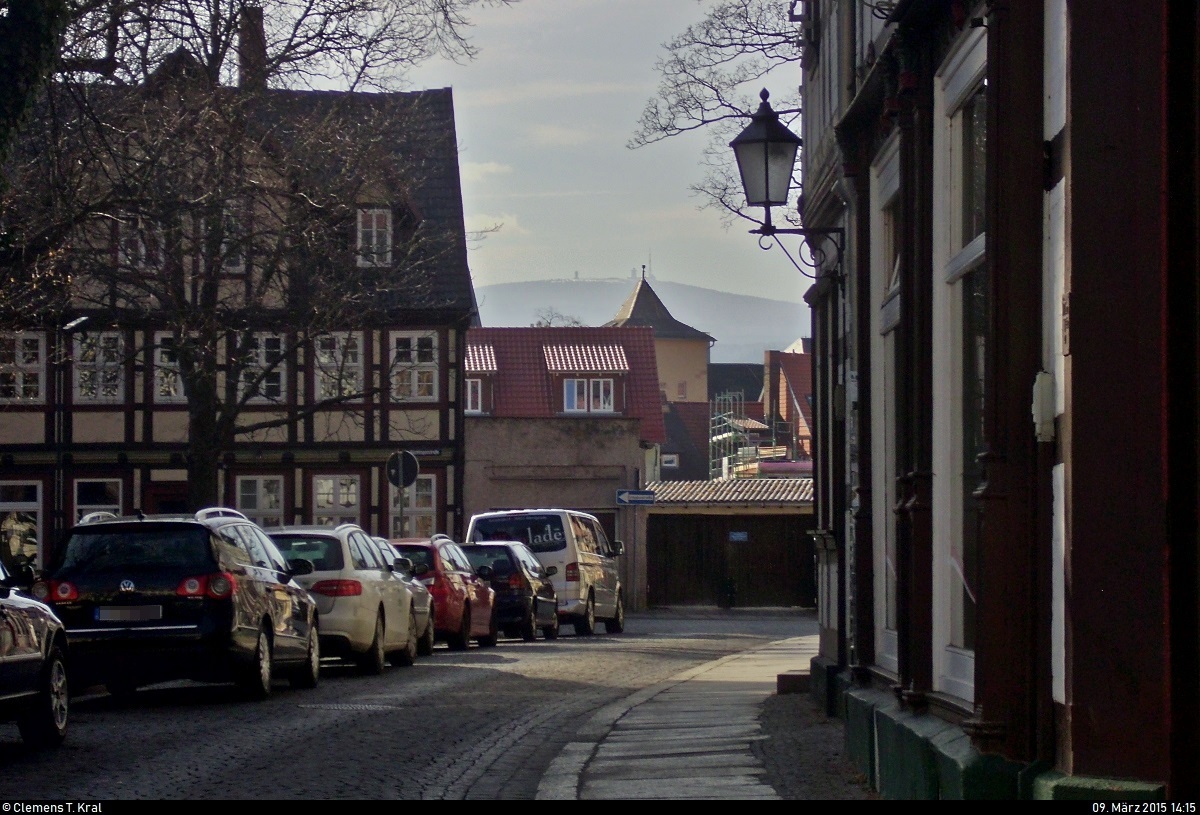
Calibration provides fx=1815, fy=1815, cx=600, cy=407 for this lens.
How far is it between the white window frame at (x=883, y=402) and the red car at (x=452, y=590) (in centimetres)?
1182

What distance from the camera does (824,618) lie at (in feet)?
49.7

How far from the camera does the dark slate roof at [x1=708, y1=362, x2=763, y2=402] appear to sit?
147125 mm

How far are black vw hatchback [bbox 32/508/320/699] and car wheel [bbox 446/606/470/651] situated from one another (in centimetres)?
876

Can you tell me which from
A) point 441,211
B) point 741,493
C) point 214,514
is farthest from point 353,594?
point 741,493

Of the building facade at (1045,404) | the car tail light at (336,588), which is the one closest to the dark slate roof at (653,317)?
the car tail light at (336,588)

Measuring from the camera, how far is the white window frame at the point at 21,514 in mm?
43781

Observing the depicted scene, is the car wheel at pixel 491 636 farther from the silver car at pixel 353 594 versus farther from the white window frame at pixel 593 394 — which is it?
the white window frame at pixel 593 394

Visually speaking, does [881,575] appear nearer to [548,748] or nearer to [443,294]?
[548,748]

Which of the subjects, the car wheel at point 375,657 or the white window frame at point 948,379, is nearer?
the white window frame at point 948,379

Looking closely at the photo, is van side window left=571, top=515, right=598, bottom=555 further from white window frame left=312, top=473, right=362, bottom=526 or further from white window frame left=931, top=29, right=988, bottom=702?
white window frame left=931, top=29, right=988, bottom=702

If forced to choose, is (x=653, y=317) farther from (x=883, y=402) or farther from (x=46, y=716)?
(x=883, y=402)

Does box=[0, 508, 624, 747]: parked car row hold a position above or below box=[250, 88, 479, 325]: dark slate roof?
below

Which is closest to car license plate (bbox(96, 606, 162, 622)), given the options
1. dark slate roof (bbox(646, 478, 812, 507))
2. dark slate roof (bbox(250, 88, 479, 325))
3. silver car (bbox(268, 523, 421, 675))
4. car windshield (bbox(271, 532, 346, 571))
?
silver car (bbox(268, 523, 421, 675))

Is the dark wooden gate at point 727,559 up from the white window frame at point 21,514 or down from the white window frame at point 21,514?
down
